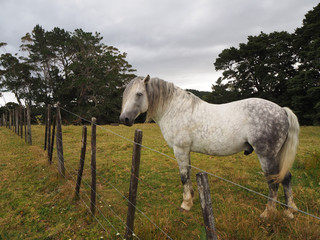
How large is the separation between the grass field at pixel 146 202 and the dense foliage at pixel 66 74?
1907 centimetres

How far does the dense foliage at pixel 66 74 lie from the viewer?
24359mm

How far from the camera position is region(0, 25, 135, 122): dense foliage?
24.4 m

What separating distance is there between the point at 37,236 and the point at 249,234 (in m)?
3.25

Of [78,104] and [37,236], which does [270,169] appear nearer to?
[37,236]

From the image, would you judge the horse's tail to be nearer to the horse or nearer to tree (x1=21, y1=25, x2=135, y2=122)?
the horse

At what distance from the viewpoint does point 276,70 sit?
21031 millimetres

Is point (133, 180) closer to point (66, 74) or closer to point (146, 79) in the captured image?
point (146, 79)

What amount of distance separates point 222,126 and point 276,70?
2299 cm

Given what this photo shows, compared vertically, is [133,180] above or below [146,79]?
below

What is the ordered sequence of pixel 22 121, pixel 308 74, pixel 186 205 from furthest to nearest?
pixel 308 74
pixel 22 121
pixel 186 205

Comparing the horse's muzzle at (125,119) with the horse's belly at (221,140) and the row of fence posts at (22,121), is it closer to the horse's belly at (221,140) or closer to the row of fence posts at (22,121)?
the horse's belly at (221,140)

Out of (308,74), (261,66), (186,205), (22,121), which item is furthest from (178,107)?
(261,66)

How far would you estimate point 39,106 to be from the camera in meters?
25.3

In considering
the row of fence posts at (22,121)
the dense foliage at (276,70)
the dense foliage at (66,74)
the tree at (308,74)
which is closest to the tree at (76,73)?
the dense foliage at (66,74)
